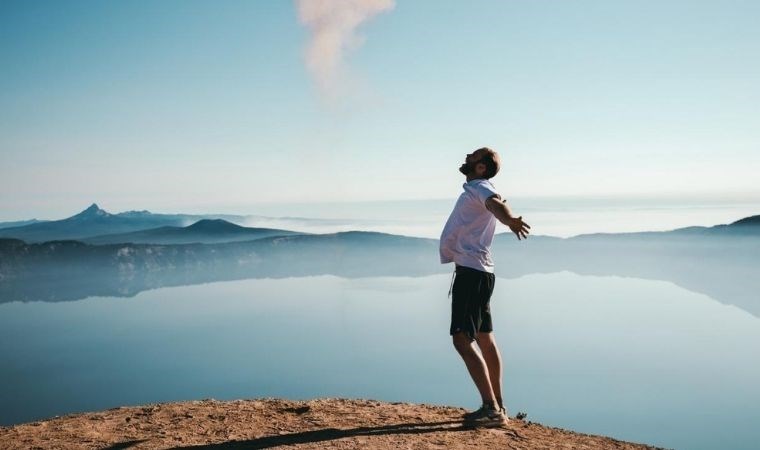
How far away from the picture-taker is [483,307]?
15.0 feet

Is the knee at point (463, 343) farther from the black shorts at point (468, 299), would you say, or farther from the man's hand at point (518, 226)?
the man's hand at point (518, 226)

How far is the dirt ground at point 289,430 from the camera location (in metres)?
4.38

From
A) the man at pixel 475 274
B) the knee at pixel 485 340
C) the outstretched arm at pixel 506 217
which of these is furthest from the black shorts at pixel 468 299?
the outstretched arm at pixel 506 217

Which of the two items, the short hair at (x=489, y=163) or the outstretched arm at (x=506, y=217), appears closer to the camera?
the outstretched arm at (x=506, y=217)

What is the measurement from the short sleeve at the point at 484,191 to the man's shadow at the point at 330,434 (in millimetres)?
2332

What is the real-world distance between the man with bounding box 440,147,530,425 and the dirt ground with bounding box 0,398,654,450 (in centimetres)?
47

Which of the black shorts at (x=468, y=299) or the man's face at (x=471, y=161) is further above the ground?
the man's face at (x=471, y=161)

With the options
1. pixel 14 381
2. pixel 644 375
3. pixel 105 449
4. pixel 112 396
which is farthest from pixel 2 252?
pixel 644 375

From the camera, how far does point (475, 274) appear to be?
4.48 m

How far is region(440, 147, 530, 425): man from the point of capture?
4449mm

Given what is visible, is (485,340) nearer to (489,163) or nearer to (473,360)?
(473,360)

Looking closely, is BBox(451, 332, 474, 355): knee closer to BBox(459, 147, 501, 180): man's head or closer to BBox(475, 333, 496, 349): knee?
BBox(475, 333, 496, 349): knee

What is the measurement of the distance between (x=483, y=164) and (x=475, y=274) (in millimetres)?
1086

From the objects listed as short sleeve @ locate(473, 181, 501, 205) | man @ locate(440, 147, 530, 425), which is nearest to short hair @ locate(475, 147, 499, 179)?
man @ locate(440, 147, 530, 425)
